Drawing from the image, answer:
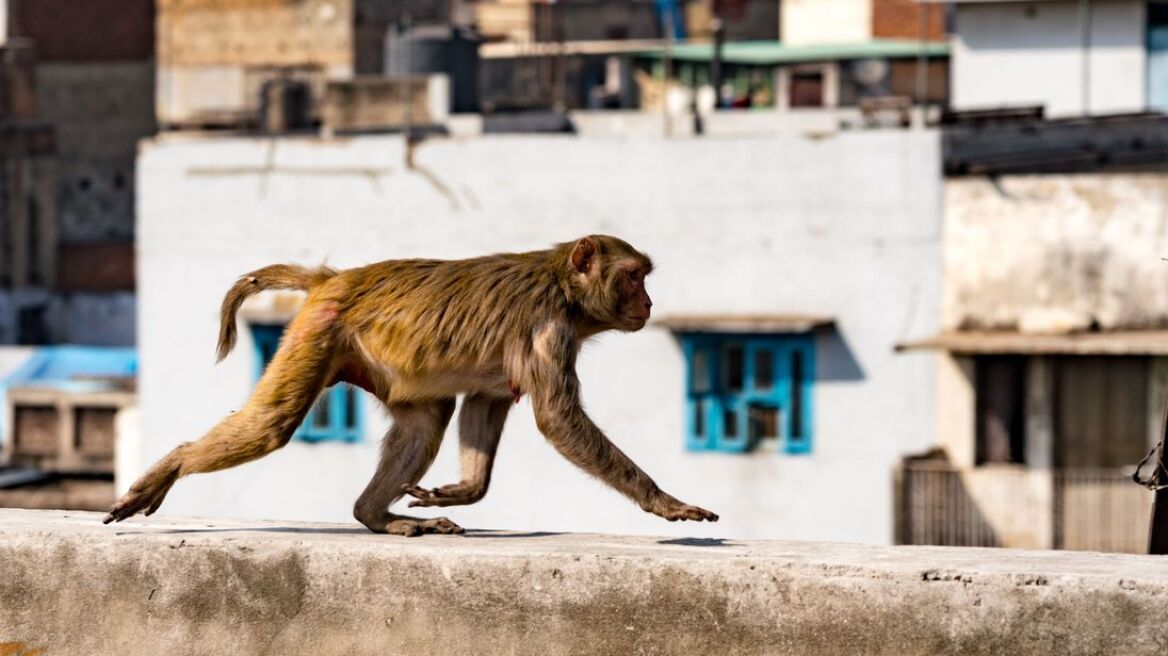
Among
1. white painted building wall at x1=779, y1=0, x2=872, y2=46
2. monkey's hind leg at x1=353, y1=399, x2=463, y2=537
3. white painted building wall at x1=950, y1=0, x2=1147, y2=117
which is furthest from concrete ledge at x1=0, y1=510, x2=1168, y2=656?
white painted building wall at x1=779, y1=0, x2=872, y2=46

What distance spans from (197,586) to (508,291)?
1156 mm

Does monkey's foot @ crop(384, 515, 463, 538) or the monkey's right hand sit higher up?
the monkey's right hand

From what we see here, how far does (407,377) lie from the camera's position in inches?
232

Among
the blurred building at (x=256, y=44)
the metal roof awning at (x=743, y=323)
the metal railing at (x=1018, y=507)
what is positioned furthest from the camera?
the blurred building at (x=256, y=44)

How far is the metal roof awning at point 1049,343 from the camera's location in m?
14.9

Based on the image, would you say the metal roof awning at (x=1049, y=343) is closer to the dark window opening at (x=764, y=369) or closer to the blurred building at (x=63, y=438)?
the dark window opening at (x=764, y=369)

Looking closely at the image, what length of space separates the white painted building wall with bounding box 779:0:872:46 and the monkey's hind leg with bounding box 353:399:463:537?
34.8 m

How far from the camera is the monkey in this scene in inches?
225

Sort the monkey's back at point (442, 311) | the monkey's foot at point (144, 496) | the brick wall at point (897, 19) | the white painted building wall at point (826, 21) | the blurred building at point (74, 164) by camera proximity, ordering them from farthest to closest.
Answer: the white painted building wall at point (826, 21), the brick wall at point (897, 19), the blurred building at point (74, 164), the monkey's back at point (442, 311), the monkey's foot at point (144, 496)

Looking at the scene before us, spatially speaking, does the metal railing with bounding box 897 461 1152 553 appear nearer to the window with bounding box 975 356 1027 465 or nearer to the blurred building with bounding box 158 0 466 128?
the window with bounding box 975 356 1027 465

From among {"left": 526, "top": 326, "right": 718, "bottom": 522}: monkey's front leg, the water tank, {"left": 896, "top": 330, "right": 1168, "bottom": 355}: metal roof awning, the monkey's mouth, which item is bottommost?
{"left": 896, "top": 330, "right": 1168, "bottom": 355}: metal roof awning

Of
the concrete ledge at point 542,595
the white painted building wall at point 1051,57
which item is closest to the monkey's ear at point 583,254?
the concrete ledge at point 542,595

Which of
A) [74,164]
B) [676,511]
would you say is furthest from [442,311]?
[74,164]

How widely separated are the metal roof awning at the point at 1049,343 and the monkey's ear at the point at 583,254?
374 inches
